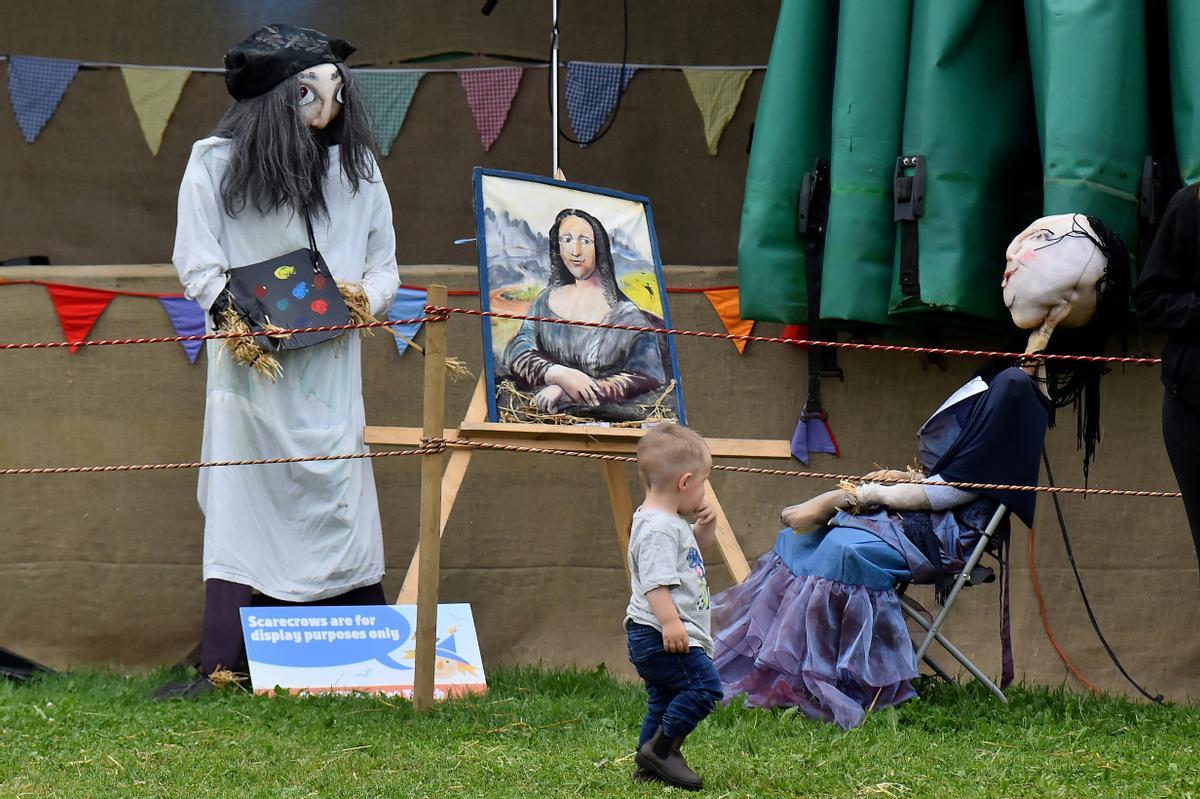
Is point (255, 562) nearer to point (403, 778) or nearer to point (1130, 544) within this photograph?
point (403, 778)

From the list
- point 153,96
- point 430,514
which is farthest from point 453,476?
point 153,96

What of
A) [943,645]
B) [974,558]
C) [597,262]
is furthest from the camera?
[597,262]

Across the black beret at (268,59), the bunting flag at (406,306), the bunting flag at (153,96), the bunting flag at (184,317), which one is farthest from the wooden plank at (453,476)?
the bunting flag at (153,96)

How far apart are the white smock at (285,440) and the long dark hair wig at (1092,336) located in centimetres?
209

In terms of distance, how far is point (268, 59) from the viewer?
5.11m

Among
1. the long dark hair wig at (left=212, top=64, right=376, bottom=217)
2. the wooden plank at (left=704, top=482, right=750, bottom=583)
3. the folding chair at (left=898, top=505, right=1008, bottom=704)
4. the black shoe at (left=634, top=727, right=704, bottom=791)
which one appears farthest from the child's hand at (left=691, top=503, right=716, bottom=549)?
the long dark hair wig at (left=212, top=64, right=376, bottom=217)

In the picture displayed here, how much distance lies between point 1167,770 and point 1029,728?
566mm

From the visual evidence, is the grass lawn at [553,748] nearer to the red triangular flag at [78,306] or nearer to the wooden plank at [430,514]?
the wooden plank at [430,514]

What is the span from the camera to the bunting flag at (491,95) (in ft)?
23.2

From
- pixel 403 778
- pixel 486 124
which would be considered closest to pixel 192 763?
pixel 403 778

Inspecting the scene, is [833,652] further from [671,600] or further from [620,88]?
[620,88]

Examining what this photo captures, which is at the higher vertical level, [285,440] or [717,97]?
[717,97]

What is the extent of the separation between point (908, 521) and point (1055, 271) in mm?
851

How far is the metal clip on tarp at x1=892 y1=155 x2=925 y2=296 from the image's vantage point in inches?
205
